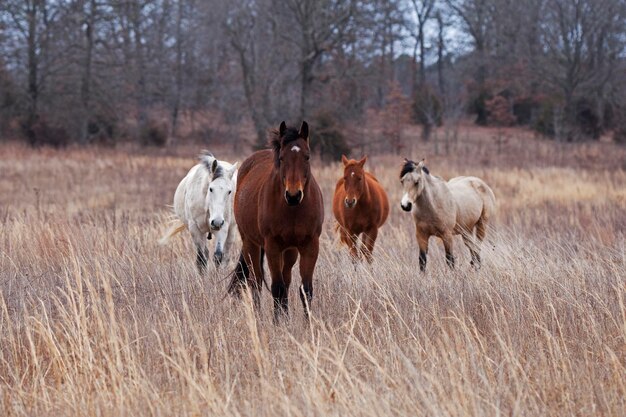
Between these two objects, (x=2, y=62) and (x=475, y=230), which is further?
(x=2, y=62)

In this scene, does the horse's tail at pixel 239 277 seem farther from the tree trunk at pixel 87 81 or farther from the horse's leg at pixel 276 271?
the tree trunk at pixel 87 81

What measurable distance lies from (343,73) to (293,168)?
24.6 metres

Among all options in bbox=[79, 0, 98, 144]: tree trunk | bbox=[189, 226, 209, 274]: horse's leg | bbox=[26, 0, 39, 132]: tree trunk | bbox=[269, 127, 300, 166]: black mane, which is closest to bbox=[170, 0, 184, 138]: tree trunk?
bbox=[79, 0, 98, 144]: tree trunk

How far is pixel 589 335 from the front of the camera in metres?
4.48

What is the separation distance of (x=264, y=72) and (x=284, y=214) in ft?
93.9

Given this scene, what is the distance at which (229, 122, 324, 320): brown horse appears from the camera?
5102 mm

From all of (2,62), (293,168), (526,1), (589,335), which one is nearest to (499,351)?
(589,335)

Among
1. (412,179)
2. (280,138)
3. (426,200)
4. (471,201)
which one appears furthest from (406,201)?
(280,138)

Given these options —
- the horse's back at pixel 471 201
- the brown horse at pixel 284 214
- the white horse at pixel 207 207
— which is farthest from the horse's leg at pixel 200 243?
the horse's back at pixel 471 201

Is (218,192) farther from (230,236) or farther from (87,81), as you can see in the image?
(87,81)

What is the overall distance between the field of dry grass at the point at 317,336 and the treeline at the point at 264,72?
21.2 metres

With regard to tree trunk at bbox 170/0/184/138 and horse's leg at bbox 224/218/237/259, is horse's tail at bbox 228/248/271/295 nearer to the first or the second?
horse's leg at bbox 224/218/237/259

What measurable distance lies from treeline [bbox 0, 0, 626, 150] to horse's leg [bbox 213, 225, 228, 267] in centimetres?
1981

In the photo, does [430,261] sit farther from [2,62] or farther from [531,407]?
[2,62]
